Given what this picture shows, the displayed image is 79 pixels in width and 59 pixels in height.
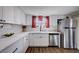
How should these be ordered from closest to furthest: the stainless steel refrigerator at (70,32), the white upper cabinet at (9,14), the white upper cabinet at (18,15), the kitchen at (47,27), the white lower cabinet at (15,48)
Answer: the white lower cabinet at (15,48), the white upper cabinet at (9,14), the white upper cabinet at (18,15), the kitchen at (47,27), the stainless steel refrigerator at (70,32)

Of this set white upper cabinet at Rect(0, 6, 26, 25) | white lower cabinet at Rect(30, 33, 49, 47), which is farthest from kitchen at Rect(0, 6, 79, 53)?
white upper cabinet at Rect(0, 6, 26, 25)

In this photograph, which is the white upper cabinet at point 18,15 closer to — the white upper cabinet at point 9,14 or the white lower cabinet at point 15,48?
the white upper cabinet at point 9,14

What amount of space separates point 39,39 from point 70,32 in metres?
1.15

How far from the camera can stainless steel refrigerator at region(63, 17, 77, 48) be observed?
297 centimetres

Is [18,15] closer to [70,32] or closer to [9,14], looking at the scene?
[9,14]

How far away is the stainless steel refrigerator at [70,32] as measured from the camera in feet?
9.76

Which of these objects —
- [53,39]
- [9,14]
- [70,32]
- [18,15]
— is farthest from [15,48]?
[53,39]

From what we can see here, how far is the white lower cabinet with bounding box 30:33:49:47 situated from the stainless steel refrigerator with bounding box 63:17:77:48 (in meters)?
0.75

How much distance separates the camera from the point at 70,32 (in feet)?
9.95

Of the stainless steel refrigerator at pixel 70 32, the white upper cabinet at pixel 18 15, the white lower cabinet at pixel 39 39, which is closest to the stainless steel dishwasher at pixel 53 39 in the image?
the white lower cabinet at pixel 39 39

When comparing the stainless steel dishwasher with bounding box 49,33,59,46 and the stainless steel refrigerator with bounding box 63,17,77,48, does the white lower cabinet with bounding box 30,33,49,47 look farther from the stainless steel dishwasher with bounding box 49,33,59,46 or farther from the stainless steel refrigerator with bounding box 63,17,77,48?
the stainless steel refrigerator with bounding box 63,17,77,48

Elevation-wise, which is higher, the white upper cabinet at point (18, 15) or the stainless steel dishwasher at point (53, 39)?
the white upper cabinet at point (18, 15)

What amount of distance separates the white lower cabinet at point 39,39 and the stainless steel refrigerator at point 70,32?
0.75 m
